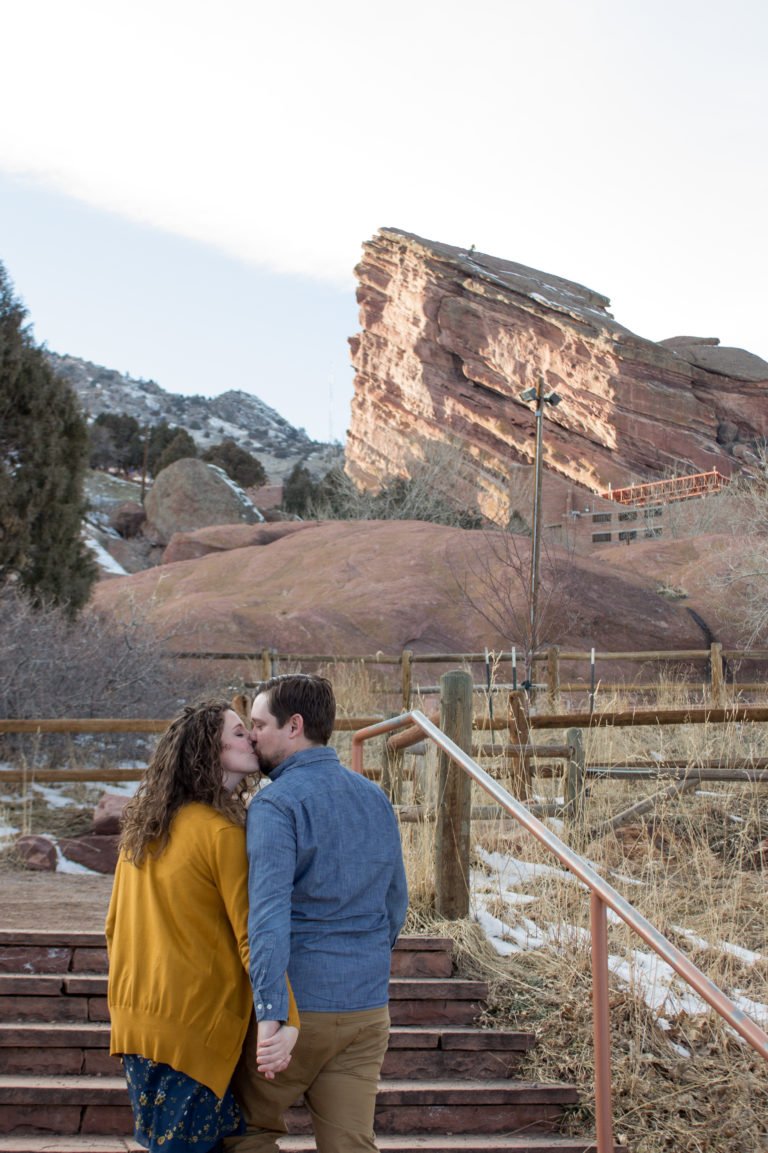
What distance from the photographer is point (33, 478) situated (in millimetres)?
11609

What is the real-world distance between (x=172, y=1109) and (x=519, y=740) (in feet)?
18.6

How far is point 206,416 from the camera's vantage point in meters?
90.3

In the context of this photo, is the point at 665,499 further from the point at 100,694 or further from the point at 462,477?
the point at 100,694

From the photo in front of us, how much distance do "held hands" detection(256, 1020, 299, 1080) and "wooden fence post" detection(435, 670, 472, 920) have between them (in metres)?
2.87

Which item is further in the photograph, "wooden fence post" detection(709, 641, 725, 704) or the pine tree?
"wooden fence post" detection(709, 641, 725, 704)

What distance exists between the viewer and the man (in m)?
2.70

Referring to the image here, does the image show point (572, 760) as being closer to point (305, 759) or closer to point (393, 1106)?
point (393, 1106)

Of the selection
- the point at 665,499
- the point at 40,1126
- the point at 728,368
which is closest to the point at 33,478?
the point at 40,1126

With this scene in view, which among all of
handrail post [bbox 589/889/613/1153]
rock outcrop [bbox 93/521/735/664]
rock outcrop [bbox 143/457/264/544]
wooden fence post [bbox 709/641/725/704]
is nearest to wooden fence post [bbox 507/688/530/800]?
handrail post [bbox 589/889/613/1153]

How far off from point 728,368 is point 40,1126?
54197mm

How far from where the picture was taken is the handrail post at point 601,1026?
3434mm

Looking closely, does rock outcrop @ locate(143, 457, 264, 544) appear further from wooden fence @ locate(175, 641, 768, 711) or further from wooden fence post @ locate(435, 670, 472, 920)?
wooden fence post @ locate(435, 670, 472, 920)

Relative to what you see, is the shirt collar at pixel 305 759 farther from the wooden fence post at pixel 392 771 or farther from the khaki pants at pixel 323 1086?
the wooden fence post at pixel 392 771

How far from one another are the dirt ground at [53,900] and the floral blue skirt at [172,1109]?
8.47 feet
